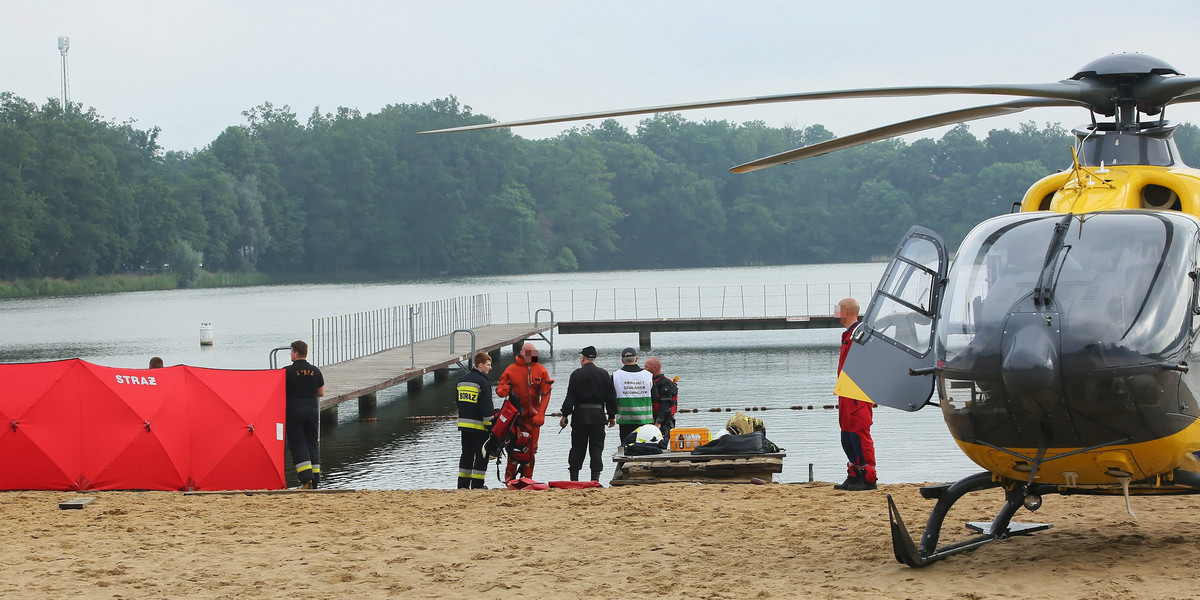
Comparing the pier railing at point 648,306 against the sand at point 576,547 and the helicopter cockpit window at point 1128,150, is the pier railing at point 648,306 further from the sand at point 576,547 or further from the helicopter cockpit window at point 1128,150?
the helicopter cockpit window at point 1128,150

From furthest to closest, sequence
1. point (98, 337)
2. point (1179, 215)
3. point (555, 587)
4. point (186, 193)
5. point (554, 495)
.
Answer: point (186, 193) → point (98, 337) → point (554, 495) → point (555, 587) → point (1179, 215)

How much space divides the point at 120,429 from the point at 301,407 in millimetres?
1725

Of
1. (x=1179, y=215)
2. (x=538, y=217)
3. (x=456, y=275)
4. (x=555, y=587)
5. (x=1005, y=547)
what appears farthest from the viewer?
(x=538, y=217)

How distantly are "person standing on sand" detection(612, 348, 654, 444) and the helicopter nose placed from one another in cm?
668

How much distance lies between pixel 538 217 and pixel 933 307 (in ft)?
385

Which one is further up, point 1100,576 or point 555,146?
point 555,146

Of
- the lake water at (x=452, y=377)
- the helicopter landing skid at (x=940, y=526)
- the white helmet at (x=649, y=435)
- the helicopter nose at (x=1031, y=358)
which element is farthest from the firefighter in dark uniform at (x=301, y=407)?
the helicopter nose at (x=1031, y=358)

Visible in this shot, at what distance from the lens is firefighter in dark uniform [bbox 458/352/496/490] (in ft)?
39.3

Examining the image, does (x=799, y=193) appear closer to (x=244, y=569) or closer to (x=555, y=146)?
(x=555, y=146)

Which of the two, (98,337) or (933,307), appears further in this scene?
(98,337)

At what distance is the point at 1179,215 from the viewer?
669 cm

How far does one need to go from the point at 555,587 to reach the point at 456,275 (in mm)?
107572

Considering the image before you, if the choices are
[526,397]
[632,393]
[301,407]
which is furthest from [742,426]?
[301,407]

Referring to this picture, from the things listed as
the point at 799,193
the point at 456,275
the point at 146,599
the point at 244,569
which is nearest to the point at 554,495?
the point at 244,569
